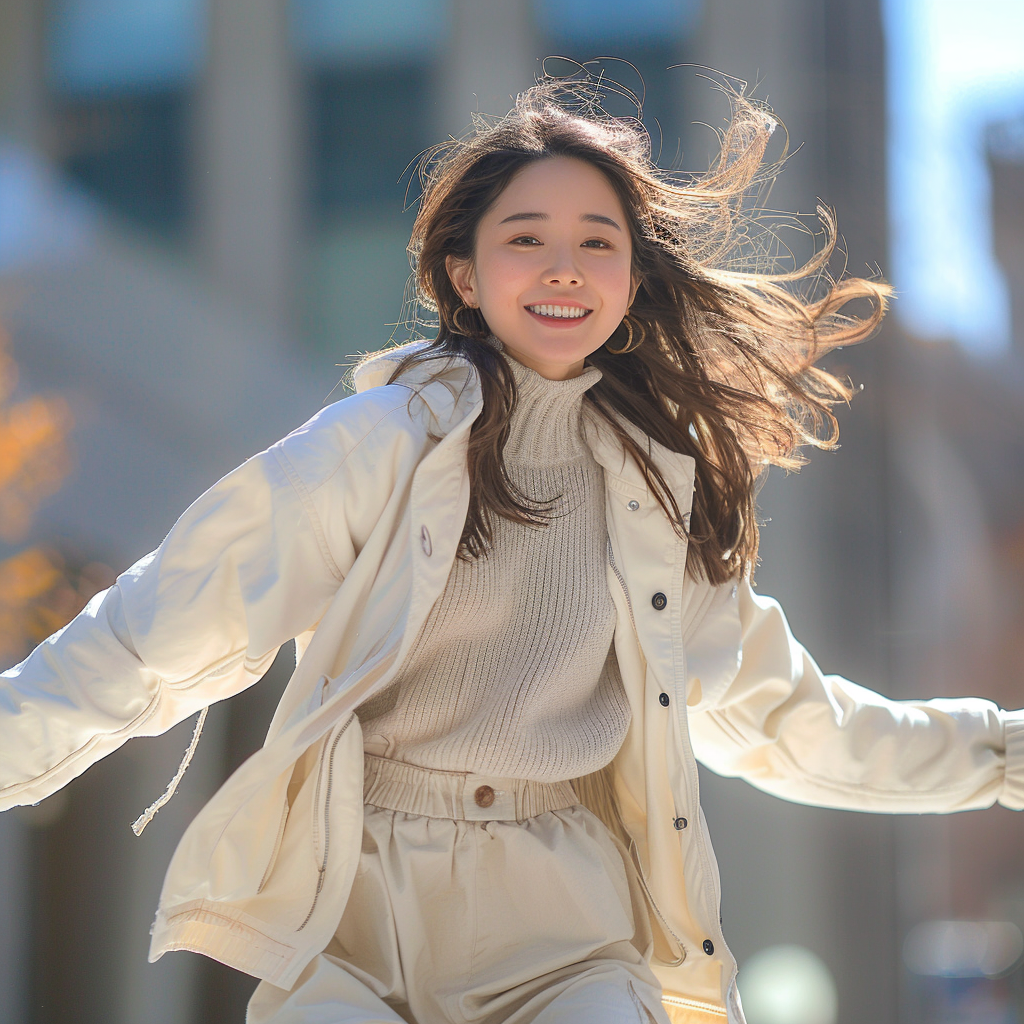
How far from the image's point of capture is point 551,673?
3.81ft

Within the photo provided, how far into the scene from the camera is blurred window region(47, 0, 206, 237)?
8.16ft

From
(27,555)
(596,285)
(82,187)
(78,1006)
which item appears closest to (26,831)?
(78,1006)

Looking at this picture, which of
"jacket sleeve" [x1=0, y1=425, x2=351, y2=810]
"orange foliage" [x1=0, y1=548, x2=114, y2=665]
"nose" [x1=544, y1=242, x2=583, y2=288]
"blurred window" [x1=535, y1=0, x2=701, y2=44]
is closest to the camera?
"jacket sleeve" [x1=0, y1=425, x2=351, y2=810]

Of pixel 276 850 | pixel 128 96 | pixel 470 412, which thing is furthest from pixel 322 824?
pixel 128 96

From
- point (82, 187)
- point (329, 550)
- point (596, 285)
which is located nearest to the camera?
point (329, 550)

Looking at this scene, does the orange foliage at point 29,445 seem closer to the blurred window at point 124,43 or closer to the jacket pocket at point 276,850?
the blurred window at point 124,43

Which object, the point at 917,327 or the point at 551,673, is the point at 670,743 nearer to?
the point at 551,673

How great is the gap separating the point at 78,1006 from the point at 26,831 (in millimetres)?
394

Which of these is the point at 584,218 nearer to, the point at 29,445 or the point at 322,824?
the point at 322,824

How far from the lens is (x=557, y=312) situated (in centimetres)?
123

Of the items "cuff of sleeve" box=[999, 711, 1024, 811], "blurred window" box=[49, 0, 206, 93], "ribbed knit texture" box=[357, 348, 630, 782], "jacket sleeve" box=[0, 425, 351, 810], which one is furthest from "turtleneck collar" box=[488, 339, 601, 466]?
"blurred window" box=[49, 0, 206, 93]

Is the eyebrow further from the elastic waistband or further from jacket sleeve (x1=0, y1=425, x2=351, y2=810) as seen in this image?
the elastic waistband

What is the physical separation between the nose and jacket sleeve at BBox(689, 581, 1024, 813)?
17.3 inches

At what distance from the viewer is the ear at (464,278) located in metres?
1.33
